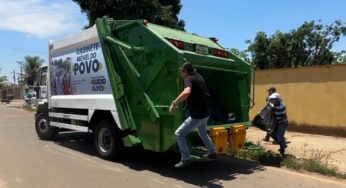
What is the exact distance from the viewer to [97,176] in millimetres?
8156

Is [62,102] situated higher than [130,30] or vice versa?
[130,30]

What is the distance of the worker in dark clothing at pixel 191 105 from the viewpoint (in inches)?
299

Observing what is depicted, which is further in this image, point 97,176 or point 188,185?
point 97,176

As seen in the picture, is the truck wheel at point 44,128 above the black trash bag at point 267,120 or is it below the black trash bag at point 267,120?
below

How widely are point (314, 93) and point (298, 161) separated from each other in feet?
18.0

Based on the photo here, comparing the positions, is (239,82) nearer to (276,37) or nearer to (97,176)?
(97,176)

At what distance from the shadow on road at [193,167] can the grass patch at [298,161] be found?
24cm

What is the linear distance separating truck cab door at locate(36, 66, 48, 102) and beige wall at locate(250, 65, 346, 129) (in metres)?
7.75

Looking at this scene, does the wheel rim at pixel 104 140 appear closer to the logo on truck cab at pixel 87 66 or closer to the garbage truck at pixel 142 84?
the garbage truck at pixel 142 84

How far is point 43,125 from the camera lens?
13.2m

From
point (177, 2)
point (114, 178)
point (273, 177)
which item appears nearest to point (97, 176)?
point (114, 178)

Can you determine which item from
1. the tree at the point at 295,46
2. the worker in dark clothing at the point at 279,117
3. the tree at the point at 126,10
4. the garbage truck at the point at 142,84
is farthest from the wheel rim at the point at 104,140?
the tree at the point at 295,46

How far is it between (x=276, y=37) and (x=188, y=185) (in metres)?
21.4

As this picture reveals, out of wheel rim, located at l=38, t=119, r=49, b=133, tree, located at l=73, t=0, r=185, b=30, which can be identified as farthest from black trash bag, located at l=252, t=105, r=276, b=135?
tree, located at l=73, t=0, r=185, b=30
